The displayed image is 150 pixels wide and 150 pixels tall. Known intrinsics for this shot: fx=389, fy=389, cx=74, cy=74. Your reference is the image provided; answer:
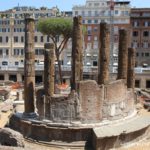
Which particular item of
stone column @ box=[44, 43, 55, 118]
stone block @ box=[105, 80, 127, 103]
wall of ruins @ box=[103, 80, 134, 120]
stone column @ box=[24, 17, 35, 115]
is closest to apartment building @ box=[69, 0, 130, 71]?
wall of ruins @ box=[103, 80, 134, 120]

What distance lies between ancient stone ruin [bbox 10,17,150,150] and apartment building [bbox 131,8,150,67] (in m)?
56.9

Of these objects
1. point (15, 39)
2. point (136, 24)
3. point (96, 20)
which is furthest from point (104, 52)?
point (136, 24)

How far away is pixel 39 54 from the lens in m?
81.9

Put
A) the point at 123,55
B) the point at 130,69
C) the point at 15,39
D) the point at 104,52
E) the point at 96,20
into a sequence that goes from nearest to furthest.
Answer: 1. the point at 104,52
2. the point at 123,55
3. the point at 130,69
4. the point at 15,39
5. the point at 96,20

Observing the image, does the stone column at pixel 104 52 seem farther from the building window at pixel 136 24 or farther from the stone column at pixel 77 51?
the building window at pixel 136 24

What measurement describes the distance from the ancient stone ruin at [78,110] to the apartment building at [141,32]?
187ft

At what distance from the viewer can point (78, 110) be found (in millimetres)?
25375

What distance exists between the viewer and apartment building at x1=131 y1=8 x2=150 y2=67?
83375mm

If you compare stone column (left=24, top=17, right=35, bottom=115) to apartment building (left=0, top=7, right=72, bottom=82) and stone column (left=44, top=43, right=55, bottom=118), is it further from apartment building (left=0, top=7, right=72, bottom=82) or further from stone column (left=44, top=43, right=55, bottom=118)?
apartment building (left=0, top=7, right=72, bottom=82)

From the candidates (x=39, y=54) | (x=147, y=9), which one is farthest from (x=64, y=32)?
(x=147, y=9)

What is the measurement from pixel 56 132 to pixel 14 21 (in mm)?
61104

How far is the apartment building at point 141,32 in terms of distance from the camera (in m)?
83.4

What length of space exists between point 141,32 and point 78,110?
61013 mm

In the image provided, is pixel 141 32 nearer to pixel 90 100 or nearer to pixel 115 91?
pixel 115 91
